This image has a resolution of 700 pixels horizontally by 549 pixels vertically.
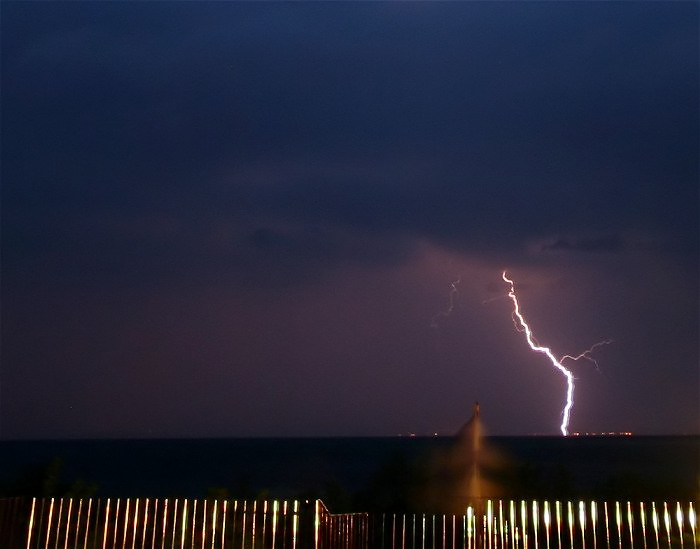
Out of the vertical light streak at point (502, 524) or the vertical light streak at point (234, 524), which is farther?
the vertical light streak at point (234, 524)

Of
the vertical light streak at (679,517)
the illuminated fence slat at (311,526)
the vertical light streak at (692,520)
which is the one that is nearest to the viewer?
the vertical light streak at (692,520)

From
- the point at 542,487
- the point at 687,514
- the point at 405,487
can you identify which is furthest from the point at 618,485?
the point at 687,514

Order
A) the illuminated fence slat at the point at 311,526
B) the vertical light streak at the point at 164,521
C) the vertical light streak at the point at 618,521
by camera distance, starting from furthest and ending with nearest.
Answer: the vertical light streak at the point at 164,521 → the illuminated fence slat at the point at 311,526 → the vertical light streak at the point at 618,521

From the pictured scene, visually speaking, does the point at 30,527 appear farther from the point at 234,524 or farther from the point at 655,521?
the point at 655,521

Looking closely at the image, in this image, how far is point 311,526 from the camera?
12.3 meters

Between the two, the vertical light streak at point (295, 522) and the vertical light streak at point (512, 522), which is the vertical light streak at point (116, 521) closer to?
the vertical light streak at point (295, 522)

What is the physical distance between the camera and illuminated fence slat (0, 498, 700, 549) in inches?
465

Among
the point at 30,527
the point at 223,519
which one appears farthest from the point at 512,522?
the point at 30,527

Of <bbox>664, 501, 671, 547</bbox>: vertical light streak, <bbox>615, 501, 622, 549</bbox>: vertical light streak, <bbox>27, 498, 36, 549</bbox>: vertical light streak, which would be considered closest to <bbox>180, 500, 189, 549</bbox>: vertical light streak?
<bbox>27, 498, 36, 549</bbox>: vertical light streak

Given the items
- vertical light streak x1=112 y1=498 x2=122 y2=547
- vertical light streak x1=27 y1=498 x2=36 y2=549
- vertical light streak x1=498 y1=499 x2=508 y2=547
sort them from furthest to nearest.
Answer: vertical light streak x1=27 y1=498 x2=36 y2=549 → vertical light streak x1=112 y1=498 x2=122 y2=547 → vertical light streak x1=498 y1=499 x2=508 y2=547

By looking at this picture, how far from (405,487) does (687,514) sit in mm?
10712

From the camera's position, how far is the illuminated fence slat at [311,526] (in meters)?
11.8

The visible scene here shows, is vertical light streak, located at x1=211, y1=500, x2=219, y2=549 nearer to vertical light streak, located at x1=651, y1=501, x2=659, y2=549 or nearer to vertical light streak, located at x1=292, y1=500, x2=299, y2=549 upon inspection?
vertical light streak, located at x1=292, y1=500, x2=299, y2=549

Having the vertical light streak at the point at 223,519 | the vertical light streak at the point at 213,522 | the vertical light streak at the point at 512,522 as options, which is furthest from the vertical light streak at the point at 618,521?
the vertical light streak at the point at 213,522
